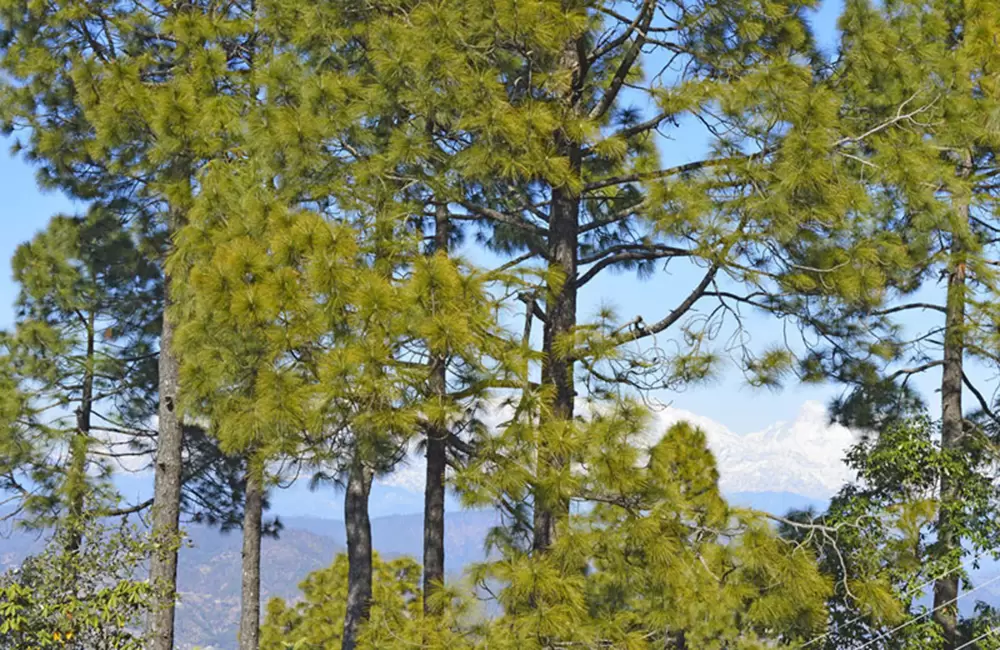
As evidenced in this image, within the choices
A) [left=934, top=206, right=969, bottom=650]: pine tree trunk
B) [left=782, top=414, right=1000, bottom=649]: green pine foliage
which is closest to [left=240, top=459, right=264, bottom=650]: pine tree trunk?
[left=782, top=414, right=1000, bottom=649]: green pine foliage

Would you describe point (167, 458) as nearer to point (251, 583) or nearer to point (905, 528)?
point (251, 583)

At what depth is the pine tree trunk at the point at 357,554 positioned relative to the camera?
1136 centimetres

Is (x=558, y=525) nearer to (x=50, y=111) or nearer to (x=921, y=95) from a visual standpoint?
(x=921, y=95)

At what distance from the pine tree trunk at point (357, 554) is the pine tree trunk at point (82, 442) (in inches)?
126

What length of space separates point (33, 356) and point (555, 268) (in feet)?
28.3

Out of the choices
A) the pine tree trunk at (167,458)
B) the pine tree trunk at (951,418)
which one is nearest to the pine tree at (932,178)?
the pine tree trunk at (951,418)

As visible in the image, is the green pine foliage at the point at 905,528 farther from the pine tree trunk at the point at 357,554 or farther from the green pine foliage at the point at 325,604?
the green pine foliage at the point at 325,604

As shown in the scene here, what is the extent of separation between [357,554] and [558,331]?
459 cm

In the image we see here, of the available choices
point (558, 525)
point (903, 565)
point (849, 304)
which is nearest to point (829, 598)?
point (903, 565)

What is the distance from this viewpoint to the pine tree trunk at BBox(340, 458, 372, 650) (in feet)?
37.3

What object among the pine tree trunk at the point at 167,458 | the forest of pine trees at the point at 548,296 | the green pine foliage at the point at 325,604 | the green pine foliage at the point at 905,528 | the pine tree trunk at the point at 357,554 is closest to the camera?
the forest of pine trees at the point at 548,296

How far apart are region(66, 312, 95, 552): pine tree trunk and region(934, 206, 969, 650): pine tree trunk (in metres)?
9.22

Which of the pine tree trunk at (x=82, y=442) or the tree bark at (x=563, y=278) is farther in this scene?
the pine tree trunk at (x=82, y=442)

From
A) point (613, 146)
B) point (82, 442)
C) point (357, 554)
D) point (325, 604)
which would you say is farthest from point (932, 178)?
point (325, 604)
